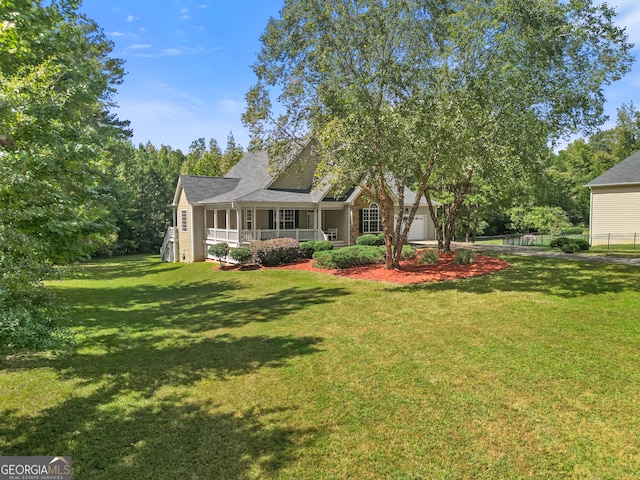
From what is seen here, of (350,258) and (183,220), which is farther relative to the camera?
(183,220)

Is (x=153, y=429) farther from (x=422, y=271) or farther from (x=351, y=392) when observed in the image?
(x=422, y=271)

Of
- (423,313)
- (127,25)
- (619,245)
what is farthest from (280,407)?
(619,245)

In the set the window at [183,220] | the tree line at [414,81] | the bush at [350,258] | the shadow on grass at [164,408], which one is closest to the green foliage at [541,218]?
the tree line at [414,81]

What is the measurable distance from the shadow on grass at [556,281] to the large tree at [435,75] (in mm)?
3380

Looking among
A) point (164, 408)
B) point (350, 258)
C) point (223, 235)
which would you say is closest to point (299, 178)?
point (223, 235)

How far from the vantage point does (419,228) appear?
2767 cm

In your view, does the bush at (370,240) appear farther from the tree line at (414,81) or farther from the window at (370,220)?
the tree line at (414,81)

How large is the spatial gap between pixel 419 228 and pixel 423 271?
1439 centimetres

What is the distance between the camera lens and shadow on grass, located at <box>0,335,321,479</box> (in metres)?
3.85

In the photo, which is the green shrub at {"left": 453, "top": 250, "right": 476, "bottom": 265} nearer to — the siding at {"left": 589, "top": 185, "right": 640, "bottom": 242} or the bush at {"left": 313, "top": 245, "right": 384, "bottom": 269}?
the bush at {"left": 313, "top": 245, "right": 384, "bottom": 269}

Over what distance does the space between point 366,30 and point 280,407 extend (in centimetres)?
1150

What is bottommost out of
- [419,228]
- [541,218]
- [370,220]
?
[419,228]

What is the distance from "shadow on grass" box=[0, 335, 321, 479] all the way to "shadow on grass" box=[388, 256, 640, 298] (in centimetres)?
693

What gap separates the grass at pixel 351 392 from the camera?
12.7ft
